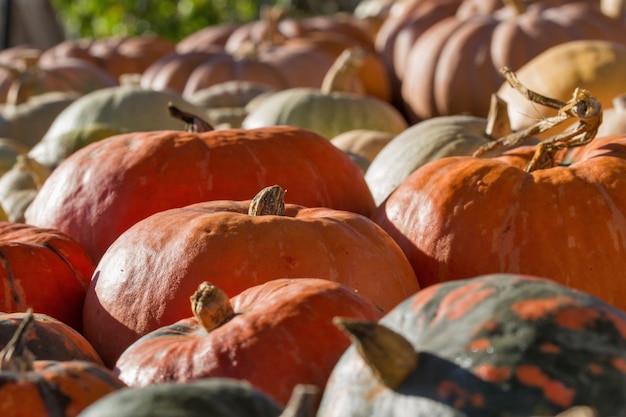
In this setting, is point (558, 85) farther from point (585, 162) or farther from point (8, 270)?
point (8, 270)

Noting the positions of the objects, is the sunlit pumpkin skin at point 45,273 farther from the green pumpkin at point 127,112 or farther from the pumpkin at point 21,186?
the green pumpkin at point 127,112

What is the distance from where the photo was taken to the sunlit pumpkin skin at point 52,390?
1277 millimetres

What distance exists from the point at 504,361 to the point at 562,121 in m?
1.08

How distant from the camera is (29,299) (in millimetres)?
2180

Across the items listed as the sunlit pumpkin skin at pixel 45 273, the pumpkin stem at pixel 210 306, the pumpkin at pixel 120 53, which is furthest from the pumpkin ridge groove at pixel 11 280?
the pumpkin at pixel 120 53

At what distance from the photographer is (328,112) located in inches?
172

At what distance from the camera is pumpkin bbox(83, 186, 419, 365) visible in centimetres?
195

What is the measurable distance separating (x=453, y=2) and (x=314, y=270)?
232 inches

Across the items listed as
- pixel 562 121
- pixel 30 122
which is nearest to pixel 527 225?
pixel 562 121

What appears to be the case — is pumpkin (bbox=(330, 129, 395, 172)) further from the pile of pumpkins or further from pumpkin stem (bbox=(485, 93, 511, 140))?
pumpkin stem (bbox=(485, 93, 511, 140))

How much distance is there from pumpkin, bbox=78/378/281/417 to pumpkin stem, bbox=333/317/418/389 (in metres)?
0.12

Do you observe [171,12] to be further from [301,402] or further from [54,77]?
[301,402]

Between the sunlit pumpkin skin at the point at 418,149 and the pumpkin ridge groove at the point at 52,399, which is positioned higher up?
the pumpkin ridge groove at the point at 52,399

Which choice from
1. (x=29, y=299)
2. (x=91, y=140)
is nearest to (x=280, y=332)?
(x=29, y=299)
